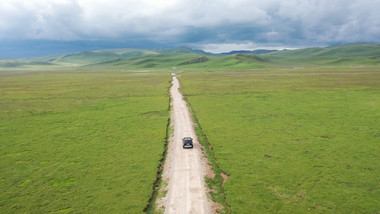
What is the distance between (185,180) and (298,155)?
20.4 meters

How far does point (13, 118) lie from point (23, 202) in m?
50.1

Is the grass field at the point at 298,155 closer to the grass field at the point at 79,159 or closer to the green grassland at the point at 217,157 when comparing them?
the green grassland at the point at 217,157

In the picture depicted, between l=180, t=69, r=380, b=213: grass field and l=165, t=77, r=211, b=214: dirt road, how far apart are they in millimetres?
3395

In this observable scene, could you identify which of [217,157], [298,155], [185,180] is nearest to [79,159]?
[185,180]

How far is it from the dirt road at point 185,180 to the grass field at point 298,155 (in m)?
3.39

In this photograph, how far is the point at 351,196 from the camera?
26.1 metres

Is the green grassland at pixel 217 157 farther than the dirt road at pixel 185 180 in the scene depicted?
Yes

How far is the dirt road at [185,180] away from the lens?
81.3 feet

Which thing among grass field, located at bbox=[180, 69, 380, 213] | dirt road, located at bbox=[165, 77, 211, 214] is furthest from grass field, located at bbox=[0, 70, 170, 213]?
grass field, located at bbox=[180, 69, 380, 213]

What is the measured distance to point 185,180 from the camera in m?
29.9

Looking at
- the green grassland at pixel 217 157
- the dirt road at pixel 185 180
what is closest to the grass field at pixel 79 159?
the green grassland at pixel 217 157

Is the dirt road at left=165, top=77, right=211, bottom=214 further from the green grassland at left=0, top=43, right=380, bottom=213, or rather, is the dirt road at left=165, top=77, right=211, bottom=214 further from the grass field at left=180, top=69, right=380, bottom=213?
the grass field at left=180, top=69, right=380, bottom=213

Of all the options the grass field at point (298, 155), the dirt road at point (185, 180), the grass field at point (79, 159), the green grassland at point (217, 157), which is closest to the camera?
the dirt road at point (185, 180)

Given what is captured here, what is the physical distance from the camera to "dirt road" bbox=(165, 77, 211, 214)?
24.8 metres
